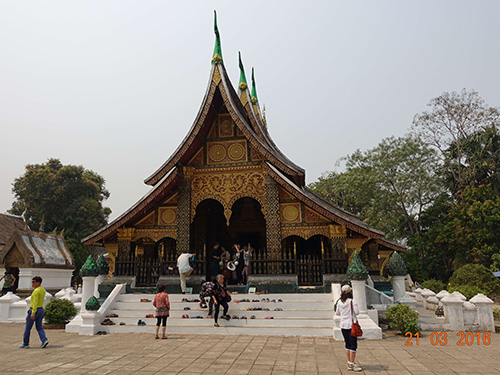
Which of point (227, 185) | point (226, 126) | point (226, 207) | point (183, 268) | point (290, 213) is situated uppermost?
point (226, 126)

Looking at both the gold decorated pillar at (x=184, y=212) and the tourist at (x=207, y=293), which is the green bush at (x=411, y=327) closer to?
the tourist at (x=207, y=293)

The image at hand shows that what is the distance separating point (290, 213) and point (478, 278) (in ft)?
49.7

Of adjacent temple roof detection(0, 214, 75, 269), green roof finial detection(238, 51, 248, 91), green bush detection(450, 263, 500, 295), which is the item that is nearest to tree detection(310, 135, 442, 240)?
green bush detection(450, 263, 500, 295)

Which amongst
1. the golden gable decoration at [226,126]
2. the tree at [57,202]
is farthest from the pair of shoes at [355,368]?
the tree at [57,202]

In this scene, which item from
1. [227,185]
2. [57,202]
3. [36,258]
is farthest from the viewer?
[57,202]

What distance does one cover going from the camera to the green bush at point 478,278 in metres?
19.7

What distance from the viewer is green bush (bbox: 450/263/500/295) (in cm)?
1966

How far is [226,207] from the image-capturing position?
11.9 m

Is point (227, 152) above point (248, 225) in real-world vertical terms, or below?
above

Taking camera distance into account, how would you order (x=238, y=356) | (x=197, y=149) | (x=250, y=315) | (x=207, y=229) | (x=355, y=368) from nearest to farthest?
(x=355, y=368), (x=238, y=356), (x=250, y=315), (x=197, y=149), (x=207, y=229)

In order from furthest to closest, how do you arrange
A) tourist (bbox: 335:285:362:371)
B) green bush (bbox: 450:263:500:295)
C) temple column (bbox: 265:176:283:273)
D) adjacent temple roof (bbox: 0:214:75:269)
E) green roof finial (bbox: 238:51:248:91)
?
adjacent temple roof (bbox: 0:214:75:269) < green bush (bbox: 450:263:500:295) < green roof finial (bbox: 238:51:248:91) < temple column (bbox: 265:176:283:273) < tourist (bbox: 335:285:362:371)

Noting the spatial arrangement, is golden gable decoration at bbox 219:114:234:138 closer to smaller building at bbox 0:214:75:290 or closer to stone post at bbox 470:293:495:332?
stone post at bbox 470:293:495:332

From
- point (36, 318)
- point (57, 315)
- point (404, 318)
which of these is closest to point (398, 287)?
point (404, 318)

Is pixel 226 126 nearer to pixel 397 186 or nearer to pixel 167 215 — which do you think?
pixel 167 215
